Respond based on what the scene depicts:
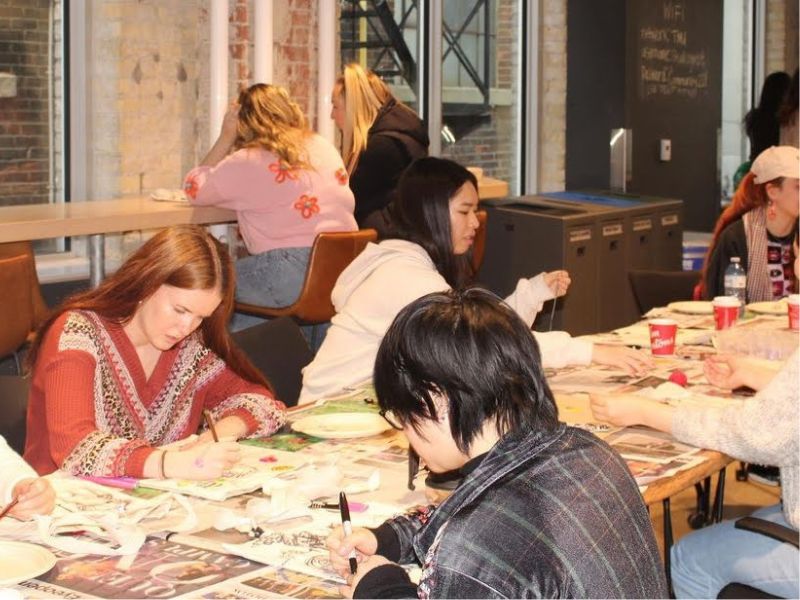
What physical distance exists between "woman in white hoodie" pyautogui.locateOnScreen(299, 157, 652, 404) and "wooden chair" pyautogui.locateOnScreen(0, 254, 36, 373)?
1.31 meters

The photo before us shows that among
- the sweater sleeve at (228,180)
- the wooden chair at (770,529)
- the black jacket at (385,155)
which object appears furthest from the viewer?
the black jacket at (385,155)

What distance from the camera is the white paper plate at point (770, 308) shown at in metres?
4.80

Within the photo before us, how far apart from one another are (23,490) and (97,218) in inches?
108

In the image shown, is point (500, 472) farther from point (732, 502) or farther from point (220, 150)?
point (220, 150)

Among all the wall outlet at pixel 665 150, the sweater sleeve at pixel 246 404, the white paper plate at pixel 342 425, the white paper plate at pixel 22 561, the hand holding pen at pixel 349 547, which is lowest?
the white paper plate at pixel 22 561

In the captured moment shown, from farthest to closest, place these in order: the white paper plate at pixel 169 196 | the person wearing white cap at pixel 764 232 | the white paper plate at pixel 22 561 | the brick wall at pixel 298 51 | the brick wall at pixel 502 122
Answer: the brick wall at pixel 502 122 < the brick wall at pixel 298 51 < the white paper plate at pixel 169 196 < the person wearing white cap at pixel 764 232 < the white paper plate at pixel 22 561

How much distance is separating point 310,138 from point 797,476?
10.6ft

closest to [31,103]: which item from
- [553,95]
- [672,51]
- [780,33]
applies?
[553,95]

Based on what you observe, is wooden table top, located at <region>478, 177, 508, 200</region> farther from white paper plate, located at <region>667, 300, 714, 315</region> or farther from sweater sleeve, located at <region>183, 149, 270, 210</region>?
white paper plate, located at <region>667, 300, 714, 315</region>

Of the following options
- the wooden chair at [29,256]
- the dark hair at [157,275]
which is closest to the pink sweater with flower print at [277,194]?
the wooden chair at [29,256]

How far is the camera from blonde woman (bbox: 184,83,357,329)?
5430 millimetres

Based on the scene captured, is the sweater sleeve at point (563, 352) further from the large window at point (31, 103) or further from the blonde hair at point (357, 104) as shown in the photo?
the large window at point (31, 103)

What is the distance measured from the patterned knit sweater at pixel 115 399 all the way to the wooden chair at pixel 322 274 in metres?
2.15

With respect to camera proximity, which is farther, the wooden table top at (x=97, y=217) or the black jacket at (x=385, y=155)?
the black jacket at (x=385, y=155)
